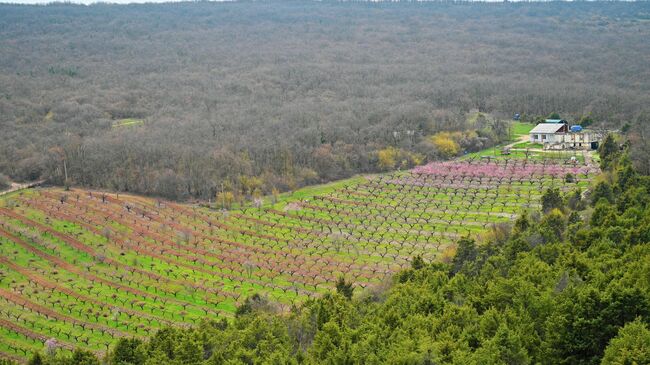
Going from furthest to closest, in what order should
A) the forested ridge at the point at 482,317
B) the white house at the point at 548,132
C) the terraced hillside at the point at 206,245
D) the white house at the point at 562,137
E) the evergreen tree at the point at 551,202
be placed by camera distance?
the white house at the point at 548,132 < the white house at the point at 562,137 < the evergreen tree at the point at 551,202 < the terraced hillside at the point at 206,245 < the forested ridge at the point at 482,317

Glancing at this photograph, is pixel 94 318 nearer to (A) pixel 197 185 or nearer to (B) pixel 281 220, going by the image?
(B) pixel 281 220

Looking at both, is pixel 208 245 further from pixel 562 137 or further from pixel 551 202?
pixel 562 137

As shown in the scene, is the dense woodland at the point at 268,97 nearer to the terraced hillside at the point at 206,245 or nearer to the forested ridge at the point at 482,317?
the terraced hillside at the point at 206,245

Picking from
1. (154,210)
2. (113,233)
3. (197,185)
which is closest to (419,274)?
(113,233)

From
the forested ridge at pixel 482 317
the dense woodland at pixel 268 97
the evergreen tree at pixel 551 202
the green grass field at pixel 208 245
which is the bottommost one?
the dense woodland at pixel 268 97

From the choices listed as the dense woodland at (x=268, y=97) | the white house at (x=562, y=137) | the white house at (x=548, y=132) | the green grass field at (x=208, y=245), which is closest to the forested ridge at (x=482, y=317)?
the green grass field at (x=208, y=245)

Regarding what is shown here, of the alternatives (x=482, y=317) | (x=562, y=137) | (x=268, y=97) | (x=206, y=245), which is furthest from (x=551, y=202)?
(x=268, y=97)
